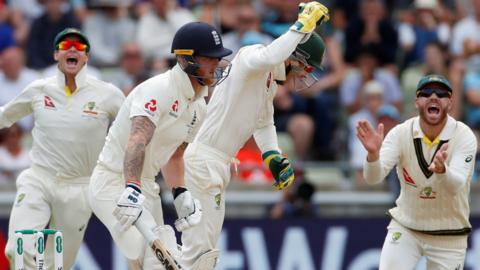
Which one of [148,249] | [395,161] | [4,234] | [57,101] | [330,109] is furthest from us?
[330,109]

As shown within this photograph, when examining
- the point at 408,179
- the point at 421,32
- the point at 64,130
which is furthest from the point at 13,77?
the point at 408,179

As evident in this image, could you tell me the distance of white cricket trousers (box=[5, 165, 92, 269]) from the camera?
35.4 ft

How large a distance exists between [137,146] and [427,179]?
245 centimetres

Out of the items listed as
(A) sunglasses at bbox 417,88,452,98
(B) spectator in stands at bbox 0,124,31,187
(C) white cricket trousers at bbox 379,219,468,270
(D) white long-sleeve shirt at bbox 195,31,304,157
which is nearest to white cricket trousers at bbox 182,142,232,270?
(D) white long-sleeve shirt at bbox 195,31,304,157

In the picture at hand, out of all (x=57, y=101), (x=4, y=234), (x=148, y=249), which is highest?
(x=57, y=101)

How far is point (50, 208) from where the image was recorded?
11.0m

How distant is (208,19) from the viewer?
1567cm

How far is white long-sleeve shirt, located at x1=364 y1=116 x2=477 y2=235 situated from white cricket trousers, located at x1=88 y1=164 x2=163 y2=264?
6.39 ft

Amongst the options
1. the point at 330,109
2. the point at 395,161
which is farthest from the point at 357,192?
the point at 395,161

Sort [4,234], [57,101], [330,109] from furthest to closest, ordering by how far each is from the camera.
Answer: [330,109]
[4,234]
[57,101]

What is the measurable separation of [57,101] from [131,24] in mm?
4981

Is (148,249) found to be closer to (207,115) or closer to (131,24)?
(207,115)

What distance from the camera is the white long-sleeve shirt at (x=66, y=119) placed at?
10.9m

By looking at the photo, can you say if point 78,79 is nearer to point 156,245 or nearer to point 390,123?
point 156,245
